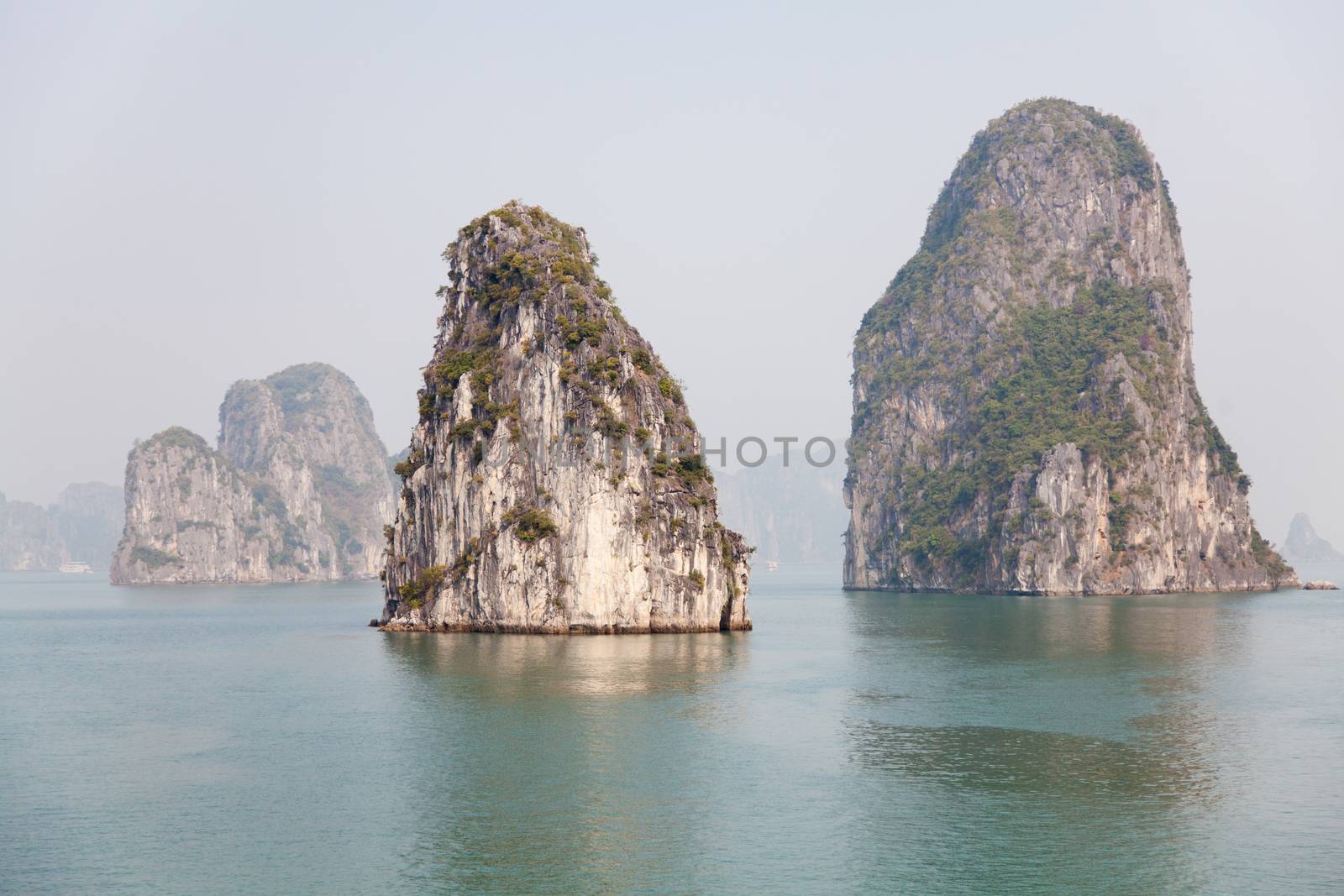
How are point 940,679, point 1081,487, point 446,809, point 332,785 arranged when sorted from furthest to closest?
1. point 1081,487
2. point 940,679
3. point 332,785
4. point 446,809

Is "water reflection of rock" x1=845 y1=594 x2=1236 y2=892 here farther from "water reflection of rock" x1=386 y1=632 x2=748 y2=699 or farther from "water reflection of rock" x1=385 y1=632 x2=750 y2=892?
"water reflection of rock" x1=386 y1=632 x2=748 y2=699

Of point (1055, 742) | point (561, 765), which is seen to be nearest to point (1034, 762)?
point (1055, 742)

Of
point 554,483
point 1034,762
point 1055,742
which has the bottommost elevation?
point 1034,762

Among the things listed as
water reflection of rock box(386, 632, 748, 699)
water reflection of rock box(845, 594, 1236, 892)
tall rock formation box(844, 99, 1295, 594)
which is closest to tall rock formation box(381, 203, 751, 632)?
water reflection of rock box(386, 632, 748, 699)

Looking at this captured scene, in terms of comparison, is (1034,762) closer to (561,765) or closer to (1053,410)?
(561,765)

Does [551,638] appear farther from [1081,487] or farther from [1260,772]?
[1081,487]

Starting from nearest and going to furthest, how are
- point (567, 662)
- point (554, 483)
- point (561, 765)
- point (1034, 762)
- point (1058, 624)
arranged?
1. point (561, 765)
2. point (1034, 762)
3. point (567, 662)
4. point (554, 483)
5. point (1058, 624)

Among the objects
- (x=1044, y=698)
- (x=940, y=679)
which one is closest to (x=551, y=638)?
(x=940, y=679)
